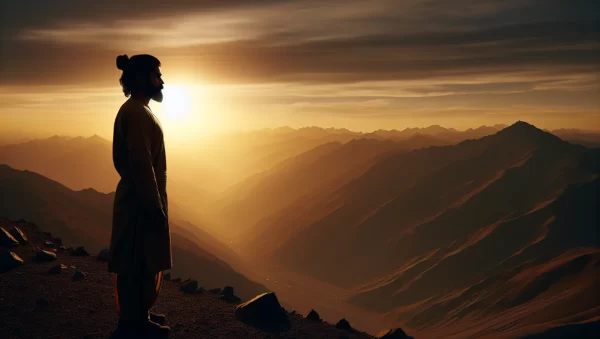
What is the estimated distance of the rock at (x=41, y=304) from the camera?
8.89 m

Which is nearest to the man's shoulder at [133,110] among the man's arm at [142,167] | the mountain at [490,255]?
the man's arm at [142,167]

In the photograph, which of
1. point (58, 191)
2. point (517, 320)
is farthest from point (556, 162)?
point (58, 191)

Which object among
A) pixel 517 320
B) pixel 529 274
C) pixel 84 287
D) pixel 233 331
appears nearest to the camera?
pixel 233 331

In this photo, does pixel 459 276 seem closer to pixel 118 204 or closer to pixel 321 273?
pixel 321 273

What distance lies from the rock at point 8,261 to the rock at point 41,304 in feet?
6.50

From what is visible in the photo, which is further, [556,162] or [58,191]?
[556,162]

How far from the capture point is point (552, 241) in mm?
148625

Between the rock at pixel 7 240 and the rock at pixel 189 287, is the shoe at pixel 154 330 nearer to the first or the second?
the rock at pixel 189 287

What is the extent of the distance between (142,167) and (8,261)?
241 inches

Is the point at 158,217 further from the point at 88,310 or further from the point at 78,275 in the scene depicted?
the point at 78,275

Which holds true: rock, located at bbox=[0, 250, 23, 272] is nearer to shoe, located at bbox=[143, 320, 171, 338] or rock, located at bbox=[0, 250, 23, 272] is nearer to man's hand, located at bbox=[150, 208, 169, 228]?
shoe, located at bbox=[143, 320, 171, 338]

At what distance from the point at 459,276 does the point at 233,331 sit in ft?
518

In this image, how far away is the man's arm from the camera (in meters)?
6.68

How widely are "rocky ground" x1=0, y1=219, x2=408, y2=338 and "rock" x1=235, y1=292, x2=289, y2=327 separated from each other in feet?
0.63
